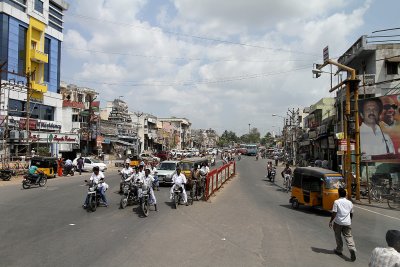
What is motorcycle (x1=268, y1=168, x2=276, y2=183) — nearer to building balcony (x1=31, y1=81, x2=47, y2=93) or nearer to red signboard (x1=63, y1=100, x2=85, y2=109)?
building balcony (x1=31, y1=81, x2=47, y2=93)

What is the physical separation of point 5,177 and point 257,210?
66.7 ft

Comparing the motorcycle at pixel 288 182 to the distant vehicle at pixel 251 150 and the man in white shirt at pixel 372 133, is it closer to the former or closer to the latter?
the man in white shirt at pixel 372 133

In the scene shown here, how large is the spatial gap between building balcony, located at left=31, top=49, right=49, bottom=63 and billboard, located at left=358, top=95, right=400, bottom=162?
1426 inches

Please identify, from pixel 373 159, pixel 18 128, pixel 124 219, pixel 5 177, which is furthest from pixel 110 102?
pixel 124 219

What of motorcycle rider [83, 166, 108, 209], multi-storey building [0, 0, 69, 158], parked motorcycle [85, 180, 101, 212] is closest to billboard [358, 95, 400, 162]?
motorcycle rider [83, 166, 108, 209]

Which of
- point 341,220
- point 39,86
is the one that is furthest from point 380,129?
point 39,86

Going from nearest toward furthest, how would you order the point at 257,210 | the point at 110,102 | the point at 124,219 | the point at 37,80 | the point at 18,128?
the point at 124,219
the point at 257,210
the point at 18,128
the point at 37,80
the point at 110,102

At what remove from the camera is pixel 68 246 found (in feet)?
29.8

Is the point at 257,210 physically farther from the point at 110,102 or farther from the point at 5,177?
the point at 110,102

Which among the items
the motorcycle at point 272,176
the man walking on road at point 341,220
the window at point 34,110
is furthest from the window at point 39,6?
the man walking on road at point 341,220

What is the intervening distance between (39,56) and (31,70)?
6.16ft

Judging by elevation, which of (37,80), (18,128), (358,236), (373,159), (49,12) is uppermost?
(49,12)

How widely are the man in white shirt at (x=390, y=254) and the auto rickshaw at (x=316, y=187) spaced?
11.2 metres

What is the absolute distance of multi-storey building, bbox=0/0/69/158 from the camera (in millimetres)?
38938
